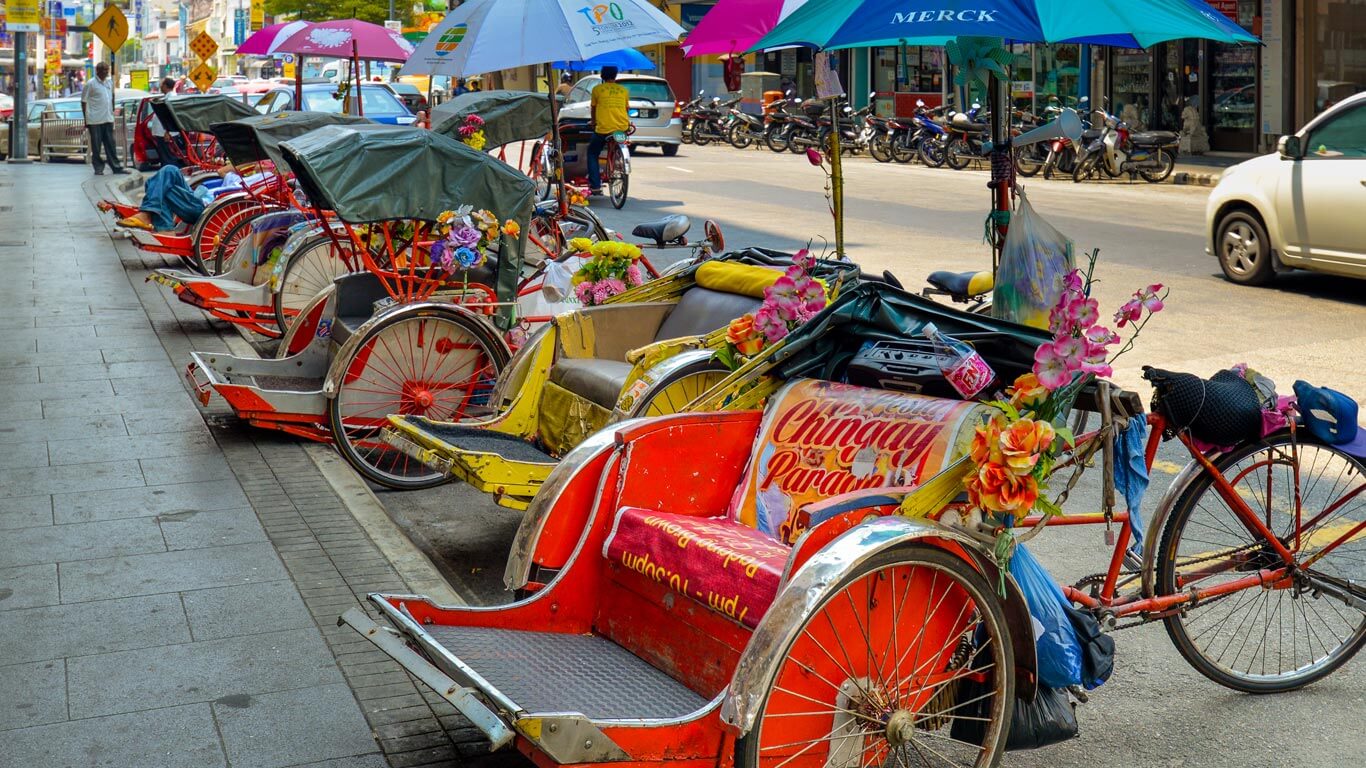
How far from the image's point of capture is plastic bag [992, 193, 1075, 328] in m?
4.36

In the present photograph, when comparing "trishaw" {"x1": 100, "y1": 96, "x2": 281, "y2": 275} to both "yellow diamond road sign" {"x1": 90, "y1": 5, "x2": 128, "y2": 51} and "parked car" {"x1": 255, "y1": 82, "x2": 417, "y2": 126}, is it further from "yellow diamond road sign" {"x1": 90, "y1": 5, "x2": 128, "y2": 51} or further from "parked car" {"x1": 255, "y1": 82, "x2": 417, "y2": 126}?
"yellow diamond road sign" {"x1": 90, "y1": 5, "x2": 128, "y2": 51}

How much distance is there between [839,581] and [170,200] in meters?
11.9

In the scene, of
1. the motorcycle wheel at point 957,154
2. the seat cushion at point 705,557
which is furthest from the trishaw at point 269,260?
the motorcycle wheel at point 957,154

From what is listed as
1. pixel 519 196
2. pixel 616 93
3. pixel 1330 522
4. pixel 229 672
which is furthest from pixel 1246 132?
pixel 229 672

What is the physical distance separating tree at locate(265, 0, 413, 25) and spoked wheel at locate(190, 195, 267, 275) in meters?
38.1

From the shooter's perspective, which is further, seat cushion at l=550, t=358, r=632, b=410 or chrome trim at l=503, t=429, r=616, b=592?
seat cushion at l=550, t=358, r=632, b=410

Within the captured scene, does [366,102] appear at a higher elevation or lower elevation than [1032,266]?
higher

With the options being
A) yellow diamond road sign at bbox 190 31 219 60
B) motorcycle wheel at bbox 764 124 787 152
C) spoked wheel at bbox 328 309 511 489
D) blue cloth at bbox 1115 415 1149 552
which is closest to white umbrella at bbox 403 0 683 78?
spoked wheel at bbox 328 309 511 489

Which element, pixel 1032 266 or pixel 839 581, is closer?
pixel 839 581

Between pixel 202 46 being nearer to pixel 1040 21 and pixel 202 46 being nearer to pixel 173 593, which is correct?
pixel 173 593

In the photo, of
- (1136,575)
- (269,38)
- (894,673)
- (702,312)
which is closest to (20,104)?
(269,38)

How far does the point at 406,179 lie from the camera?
7629mm

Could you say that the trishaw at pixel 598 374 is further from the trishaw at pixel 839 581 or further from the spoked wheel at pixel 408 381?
the trishaw at pixel 839 581

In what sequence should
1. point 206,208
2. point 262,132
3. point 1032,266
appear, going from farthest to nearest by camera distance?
point 206,208 → point 262,132 → point 1032,266
